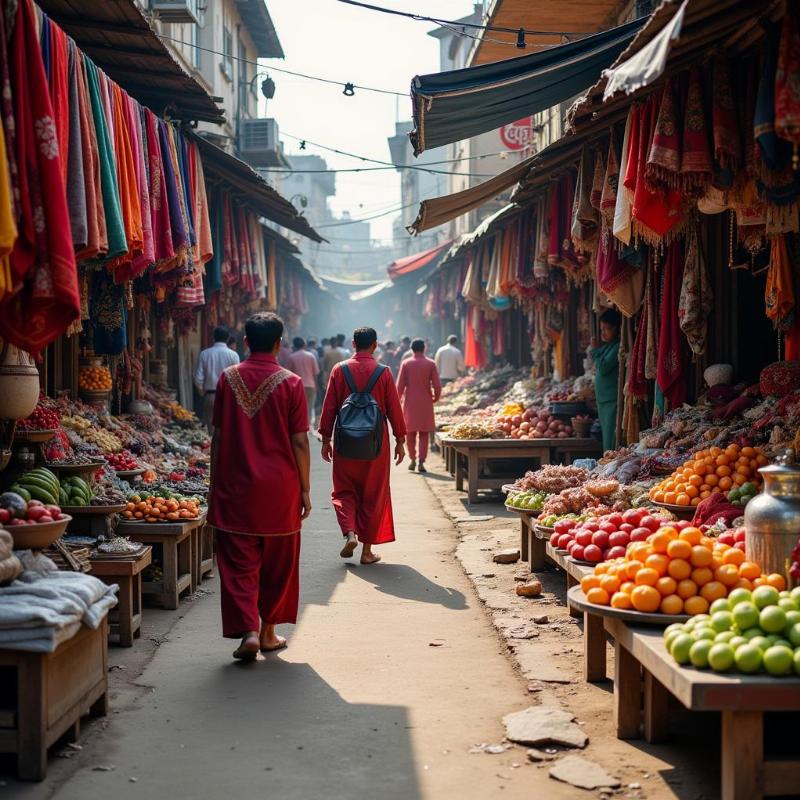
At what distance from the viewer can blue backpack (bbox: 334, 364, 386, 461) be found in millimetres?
8453

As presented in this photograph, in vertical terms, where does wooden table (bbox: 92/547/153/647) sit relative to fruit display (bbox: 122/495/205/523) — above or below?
below

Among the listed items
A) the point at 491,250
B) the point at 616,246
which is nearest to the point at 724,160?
the point at 616,246

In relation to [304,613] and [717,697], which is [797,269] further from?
[717,697]

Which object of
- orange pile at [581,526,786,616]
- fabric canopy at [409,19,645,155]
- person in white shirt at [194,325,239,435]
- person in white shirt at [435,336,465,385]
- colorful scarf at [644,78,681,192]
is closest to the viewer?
orange pile at [581,526,786,616]

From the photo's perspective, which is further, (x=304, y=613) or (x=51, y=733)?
(x=304, y=613)

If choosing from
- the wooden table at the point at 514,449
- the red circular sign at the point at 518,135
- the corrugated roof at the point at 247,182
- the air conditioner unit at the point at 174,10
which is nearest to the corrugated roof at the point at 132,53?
the corrugated roof at the point at 247,182

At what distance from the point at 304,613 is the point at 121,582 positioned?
1333mm

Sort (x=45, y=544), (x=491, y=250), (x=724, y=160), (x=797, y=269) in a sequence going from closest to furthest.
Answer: (x=45, y=544) → (x=724, y=160) → (x=797, y=269) → (x=491, y=250)

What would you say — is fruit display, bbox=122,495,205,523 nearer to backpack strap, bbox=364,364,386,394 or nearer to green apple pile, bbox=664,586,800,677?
backpack strap, bbox=364,364,386,394

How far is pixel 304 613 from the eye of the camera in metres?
7.02

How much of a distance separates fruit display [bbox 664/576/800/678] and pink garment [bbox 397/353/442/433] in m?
10.8

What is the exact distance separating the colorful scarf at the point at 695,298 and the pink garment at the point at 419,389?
5974mm

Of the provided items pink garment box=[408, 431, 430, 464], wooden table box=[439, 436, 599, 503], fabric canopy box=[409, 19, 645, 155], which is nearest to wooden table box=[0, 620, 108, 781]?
fabric canopy box=[409, 19, 645, 155]

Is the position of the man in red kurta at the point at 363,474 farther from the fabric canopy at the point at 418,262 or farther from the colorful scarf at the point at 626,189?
the fabric canopy at the point at 418,262
